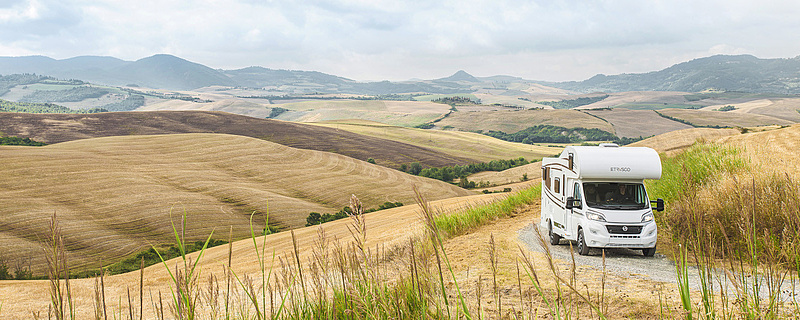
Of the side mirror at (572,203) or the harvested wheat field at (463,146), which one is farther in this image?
the harvested wheat field at (463,146)

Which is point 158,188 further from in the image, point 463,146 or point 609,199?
point 463,146

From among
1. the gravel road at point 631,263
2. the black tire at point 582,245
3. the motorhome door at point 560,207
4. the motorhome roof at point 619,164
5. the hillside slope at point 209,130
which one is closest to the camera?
the gravel road at point 631,263

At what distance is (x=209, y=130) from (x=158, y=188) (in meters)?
71.9

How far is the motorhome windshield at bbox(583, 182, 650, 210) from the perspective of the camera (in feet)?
48.2

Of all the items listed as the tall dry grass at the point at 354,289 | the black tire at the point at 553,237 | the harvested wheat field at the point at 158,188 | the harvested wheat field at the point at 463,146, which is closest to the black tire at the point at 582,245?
the black tire at the point at 553,237

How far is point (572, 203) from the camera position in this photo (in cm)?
1490

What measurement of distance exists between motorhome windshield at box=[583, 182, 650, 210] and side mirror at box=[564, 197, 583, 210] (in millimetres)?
251

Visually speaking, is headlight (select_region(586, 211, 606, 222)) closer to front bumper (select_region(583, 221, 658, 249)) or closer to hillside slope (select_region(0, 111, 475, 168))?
front bumper (select_region(583, 221, 658, 249))

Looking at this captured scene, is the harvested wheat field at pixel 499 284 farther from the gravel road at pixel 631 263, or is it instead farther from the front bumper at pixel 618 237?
the front bumper at pixel 618 237

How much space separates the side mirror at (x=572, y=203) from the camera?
48.5ft

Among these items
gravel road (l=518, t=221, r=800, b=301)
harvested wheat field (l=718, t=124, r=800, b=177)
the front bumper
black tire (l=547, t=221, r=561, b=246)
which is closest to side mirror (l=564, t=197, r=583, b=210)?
the front bumper

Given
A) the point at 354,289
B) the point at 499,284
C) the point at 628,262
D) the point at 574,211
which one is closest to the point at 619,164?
the point at 574,211

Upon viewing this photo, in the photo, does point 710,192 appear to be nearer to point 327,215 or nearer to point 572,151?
point 572,151

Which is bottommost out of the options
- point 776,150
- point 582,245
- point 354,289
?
point 582,245
